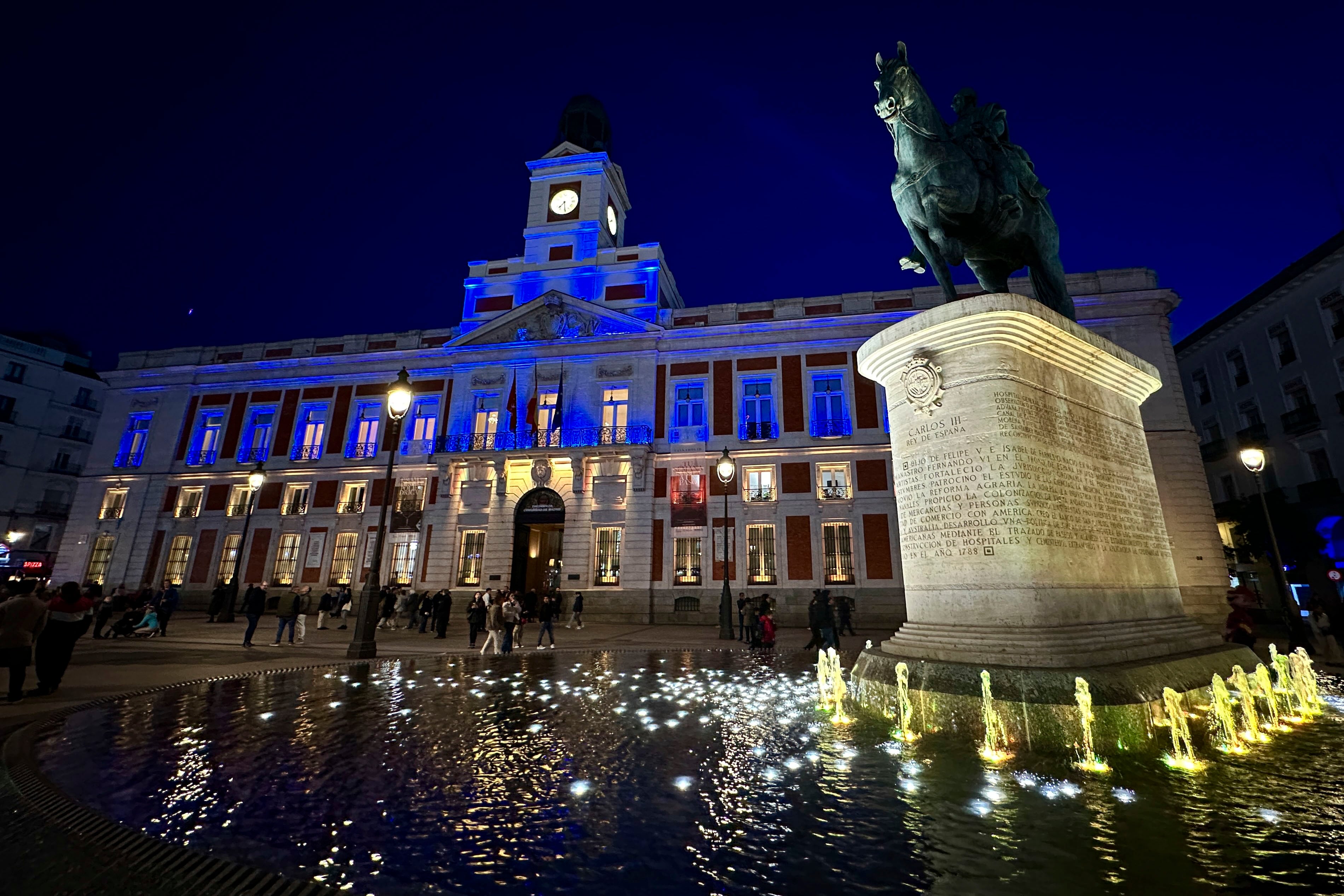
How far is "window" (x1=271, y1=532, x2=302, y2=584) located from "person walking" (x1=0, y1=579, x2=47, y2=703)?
25277 millimetres

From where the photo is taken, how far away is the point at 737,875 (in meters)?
2.78

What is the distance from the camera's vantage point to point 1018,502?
18.5 ft

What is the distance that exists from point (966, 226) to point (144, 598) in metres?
26.1

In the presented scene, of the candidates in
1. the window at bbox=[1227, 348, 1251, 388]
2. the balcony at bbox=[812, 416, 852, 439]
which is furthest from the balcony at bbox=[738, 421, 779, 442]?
the window at bbox=[1227, 348, 1251, 388]

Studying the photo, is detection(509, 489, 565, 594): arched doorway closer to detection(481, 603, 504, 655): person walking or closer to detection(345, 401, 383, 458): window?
detection(345, 401, 383, 458): window

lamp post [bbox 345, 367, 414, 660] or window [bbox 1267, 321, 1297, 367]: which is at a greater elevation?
window [bbox 1267, 321, 1297, 367]

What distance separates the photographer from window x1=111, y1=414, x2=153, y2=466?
32812 mm

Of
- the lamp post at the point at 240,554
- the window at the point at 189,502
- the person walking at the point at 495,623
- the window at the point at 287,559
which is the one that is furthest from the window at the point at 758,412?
the window at the point at 189,502

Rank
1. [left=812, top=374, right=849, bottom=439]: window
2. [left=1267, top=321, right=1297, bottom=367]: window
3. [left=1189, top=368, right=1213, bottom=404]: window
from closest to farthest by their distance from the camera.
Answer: [left=812, top=374, right=849, bottom=439]: window
[left=1267, top=321, right=1297, bottom=367]: window
[left=1189, top=368, right=1213, bottom=404]: window

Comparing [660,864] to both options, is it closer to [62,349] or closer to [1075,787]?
[1075,787]

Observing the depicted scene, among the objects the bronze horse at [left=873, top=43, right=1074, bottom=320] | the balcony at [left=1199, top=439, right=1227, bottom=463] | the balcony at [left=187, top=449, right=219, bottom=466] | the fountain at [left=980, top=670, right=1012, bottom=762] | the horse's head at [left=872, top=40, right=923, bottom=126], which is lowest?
the fountain at [left=980, top=670, right=1012, bottom=762]

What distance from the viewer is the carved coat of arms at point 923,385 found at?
6.34m

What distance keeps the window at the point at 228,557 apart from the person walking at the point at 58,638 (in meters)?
26.5

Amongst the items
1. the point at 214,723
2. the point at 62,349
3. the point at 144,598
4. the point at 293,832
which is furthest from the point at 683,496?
the point at 62,349
